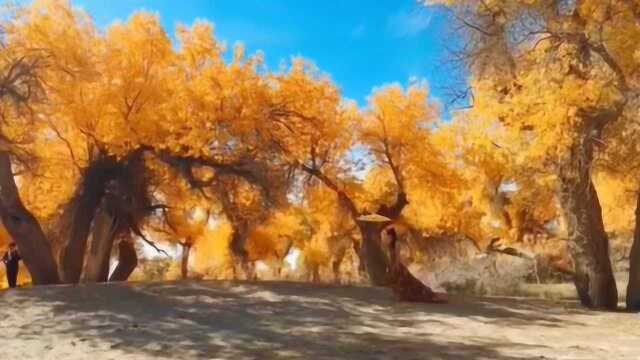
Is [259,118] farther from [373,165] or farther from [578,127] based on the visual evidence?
[578,127]

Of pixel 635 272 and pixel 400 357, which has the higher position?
pixel 635 272

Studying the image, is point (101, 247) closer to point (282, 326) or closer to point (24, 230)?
point (24, 230)

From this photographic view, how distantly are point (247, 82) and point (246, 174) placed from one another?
9.41 ft

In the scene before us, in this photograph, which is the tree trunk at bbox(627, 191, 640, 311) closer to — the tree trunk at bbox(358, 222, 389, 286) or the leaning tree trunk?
the leaning tree trunk

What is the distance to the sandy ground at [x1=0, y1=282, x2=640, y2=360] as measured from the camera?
797 cm

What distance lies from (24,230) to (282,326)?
968cm

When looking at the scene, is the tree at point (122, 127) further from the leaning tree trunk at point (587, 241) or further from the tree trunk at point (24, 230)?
the leaning tree trunk at point (587, 241)

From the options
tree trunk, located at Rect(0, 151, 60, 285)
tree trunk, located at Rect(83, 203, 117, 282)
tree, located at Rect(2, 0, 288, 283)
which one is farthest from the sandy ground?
tree trunk, located at Rect(83, 203, 117, 282)

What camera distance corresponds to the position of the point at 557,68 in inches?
482

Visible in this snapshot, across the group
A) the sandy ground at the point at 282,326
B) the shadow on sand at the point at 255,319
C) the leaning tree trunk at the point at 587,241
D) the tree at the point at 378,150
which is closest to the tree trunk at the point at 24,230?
the shadow on sand at the point at 255,319

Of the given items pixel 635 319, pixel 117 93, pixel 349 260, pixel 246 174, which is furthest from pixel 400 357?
pixel 349 260

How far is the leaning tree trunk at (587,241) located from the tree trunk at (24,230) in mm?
13752

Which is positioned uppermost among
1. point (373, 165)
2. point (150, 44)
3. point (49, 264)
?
point (150, 44)

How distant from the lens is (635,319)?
12062mm
